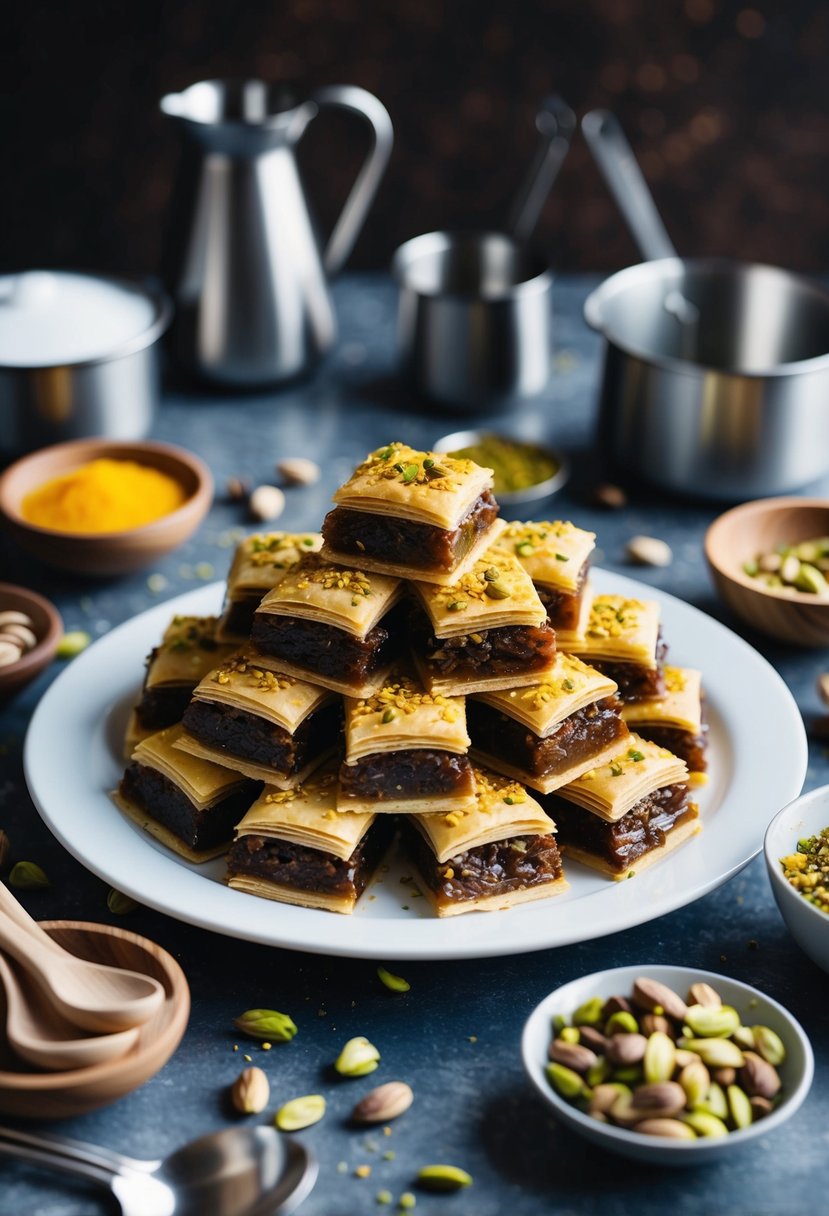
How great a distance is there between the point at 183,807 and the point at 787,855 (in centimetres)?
110

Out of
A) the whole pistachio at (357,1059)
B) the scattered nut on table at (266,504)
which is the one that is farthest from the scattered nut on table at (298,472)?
the whole pistachio at (357,1059)

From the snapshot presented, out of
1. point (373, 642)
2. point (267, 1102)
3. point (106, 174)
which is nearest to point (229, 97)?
point (106, 174)

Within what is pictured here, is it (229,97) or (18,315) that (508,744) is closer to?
(18,315)

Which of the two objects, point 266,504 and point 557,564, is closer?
point 557,564

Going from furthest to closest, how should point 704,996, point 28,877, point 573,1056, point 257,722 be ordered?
point 28,877, point 257,722, point 704,996, point 573,1056

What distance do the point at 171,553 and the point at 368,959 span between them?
168 cm

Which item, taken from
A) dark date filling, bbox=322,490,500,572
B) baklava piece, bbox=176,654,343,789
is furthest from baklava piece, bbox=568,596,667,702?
baklava piece, bbox=176,654,343,789

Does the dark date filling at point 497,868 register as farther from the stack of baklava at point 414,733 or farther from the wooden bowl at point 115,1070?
the wooden bowl at point 115,1070

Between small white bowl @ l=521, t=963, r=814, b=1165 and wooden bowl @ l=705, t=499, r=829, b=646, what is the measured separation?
4.11ft

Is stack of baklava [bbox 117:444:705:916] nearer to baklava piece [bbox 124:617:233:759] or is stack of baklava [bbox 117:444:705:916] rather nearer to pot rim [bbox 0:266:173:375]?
baklava piece [bbox 124:617:233:759]

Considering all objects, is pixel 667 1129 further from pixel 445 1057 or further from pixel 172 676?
pixel 172 676

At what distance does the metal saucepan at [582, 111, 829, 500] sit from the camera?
12.2 feet

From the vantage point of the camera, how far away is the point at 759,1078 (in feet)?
6.87

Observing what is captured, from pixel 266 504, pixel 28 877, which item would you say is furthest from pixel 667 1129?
pixel 266 504
